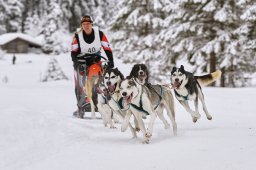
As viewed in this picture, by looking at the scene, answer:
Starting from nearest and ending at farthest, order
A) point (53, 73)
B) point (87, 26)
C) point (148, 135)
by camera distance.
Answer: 1. point (148, 135)
2. point (87, 26)
3. point (53, 73)

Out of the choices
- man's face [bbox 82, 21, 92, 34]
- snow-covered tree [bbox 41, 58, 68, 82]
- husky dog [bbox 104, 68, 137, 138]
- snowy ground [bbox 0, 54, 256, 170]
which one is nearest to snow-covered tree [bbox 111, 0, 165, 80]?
snow-covered tree [bbox 41, 58, 68, 82]

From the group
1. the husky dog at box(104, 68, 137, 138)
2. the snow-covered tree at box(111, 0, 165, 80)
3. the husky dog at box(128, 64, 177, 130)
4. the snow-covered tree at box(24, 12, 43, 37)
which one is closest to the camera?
the husky dog at box(128, 64, 177, 130)

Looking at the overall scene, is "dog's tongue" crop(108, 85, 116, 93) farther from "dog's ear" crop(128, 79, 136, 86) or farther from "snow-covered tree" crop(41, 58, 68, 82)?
"snow-covered tree" crop(41, 58, 68, 82)

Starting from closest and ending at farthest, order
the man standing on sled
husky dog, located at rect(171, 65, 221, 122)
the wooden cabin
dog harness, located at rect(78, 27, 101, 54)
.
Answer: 1. husky dog, located at rect(171, 65, 221, 122)
2. the man standing on sled
3. dog harness, located at rect(78, 27, 101, 54)
4. the wooden cabin

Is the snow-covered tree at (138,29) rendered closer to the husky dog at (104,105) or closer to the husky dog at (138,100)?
the husky dog at (104,105)

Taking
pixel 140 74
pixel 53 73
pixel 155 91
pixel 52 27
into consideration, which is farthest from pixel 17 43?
pixel 155 91

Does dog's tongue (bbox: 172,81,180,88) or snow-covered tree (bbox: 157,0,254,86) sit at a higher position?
snow-covered tree (bbox: 157,0,254,86)

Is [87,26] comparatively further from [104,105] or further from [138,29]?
[138,29]

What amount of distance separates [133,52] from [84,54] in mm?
17627

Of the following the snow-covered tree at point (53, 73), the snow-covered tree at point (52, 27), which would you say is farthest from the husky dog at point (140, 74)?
the snow-covered tree at point (52, 27)

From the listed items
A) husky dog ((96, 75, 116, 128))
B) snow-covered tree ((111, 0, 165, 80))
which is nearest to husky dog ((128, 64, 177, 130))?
husky dog ((96, 75, 116, 128))

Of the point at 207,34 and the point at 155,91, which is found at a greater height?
the point at 207,34

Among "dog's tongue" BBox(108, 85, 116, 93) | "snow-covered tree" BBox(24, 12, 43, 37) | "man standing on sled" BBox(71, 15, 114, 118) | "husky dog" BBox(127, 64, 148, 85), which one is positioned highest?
"snow-covered tree" BBox(24, 12, 43, 37)

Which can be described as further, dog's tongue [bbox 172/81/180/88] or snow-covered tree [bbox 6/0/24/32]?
snow-covered tree [bbox 6/0/24/32]
